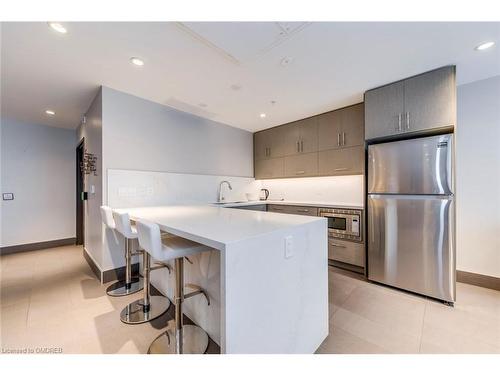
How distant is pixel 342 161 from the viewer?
3104mm

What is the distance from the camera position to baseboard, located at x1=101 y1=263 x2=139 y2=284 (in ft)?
8.17

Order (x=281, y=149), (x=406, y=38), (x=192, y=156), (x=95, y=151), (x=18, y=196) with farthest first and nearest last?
(x=281, y=149) < (x=18, y=196) < (x=192, y=156) < (x=95, y=151) < (x=406, y=38)

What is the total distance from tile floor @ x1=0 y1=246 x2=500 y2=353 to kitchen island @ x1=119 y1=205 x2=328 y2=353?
341 mm

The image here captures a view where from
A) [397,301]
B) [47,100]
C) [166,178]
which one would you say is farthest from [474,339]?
[47,100]

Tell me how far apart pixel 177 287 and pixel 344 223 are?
2.36m

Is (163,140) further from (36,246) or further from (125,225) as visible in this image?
(36,246)

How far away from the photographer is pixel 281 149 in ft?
13.0

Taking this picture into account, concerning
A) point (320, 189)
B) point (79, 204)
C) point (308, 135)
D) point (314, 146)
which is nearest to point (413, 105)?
point (314, 146)

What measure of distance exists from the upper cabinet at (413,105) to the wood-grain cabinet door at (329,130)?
619 millimetres

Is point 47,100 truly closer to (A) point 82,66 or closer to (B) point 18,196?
(A) point 82,66

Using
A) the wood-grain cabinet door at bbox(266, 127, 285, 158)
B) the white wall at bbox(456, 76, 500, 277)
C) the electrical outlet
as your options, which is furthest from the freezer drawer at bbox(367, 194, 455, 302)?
the wood-grain cabinet door at bbox(266, 127, 285, 158)

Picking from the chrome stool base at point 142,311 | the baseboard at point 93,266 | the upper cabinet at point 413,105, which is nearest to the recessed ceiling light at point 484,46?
the upper cabinet at point 413,105

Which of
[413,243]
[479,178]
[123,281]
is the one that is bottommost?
[123,281]
